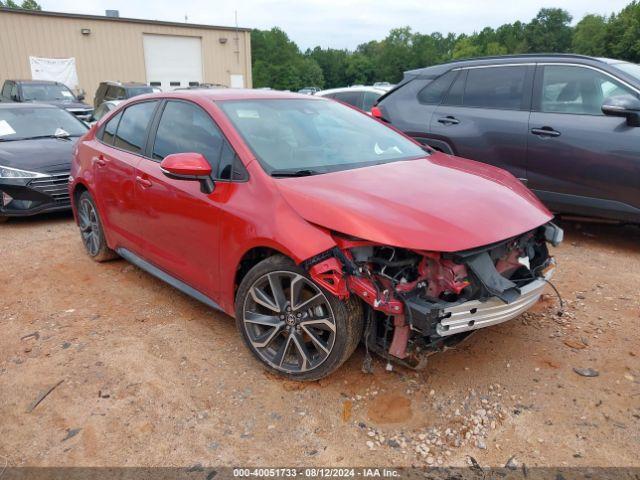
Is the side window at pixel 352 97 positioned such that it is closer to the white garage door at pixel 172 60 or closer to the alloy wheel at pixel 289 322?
the alloy wheel at pixel 289 322

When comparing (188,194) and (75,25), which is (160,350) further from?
(75,25)

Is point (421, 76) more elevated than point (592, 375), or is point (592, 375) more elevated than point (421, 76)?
point (421, 76)

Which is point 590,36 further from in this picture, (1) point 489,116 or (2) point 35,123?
(2) point 35,123

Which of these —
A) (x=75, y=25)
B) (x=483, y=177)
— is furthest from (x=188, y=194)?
(x=75, y=25)

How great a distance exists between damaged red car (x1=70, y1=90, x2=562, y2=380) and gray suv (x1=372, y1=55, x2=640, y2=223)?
1.69 m

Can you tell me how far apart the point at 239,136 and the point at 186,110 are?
2.33ft

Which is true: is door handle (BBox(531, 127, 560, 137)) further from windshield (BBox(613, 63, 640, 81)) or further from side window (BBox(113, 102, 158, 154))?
side window (BBox(113, 102, 158, 154))

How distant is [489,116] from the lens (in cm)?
528

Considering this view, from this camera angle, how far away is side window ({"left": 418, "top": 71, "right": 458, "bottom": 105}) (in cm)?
570

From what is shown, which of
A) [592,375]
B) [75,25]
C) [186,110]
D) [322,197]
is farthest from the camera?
[75,25]

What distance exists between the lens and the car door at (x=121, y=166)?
3914mm

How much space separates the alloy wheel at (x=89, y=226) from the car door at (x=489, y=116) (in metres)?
3.67

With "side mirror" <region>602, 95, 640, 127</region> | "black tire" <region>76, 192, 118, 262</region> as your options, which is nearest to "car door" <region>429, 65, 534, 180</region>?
"side mirror" <region>602, 95, 640, 127</region>

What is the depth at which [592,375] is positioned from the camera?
2.88 m
